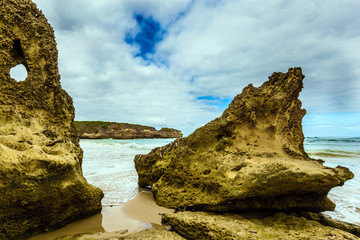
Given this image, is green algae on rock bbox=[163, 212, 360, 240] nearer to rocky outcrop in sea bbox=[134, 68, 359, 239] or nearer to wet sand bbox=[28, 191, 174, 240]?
rocky outcrop in sea bbox=[134, 68, 359, 239]

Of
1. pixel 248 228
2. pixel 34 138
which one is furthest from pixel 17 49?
pixel 248 228

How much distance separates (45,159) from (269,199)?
3.49 m

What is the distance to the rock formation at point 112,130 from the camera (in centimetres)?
5079

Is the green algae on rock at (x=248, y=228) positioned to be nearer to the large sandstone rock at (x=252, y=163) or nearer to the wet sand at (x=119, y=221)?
the large sandstone rock at (x=252, y=163)

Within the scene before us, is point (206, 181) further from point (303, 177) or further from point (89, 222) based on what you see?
point (89, 222)

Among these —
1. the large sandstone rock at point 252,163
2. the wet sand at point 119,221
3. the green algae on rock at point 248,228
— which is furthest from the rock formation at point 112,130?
the green algae on rock at point 248,228

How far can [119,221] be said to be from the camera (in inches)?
142

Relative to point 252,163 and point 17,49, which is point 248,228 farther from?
point 17,49

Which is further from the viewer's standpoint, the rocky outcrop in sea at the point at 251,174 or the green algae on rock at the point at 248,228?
the rocky outcrop in sea at the point at 251,174

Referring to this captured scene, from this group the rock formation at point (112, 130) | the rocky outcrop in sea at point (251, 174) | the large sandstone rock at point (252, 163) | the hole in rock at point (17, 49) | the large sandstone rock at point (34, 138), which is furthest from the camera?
the rock formation at point (112, 130)

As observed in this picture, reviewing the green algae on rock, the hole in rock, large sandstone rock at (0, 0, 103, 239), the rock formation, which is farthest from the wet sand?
the rock formation

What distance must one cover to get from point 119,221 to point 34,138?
6.38 feet

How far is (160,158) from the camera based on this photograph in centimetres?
500

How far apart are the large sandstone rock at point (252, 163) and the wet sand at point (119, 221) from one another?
1.23 ft
